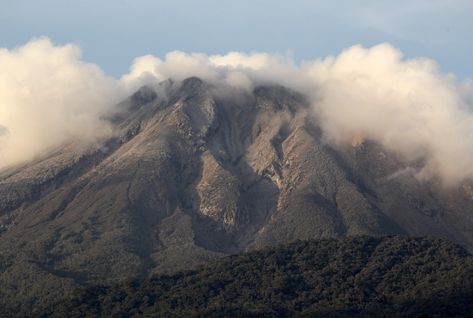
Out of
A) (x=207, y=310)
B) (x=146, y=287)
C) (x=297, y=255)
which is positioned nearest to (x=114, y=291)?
(x=146, y=287)

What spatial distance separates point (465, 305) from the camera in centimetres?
15800

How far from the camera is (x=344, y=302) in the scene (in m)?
171

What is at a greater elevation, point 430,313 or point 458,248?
point 458,248

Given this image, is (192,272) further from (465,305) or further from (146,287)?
(465,305)

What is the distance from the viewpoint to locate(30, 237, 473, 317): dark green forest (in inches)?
6550

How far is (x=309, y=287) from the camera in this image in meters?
181

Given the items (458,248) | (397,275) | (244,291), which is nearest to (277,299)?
(244,291)

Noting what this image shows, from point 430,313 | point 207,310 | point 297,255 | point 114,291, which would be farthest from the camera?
point 297,255

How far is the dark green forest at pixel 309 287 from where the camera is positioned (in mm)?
166375

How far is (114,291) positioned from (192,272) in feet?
51.2

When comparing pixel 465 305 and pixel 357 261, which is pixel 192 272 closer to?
pixel 357 261

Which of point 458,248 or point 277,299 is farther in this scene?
point 458,248

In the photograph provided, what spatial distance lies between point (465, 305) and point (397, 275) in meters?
25.3

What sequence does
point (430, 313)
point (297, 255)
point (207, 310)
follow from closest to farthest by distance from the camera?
point (430, 313) → point (207, 310) → point (297, 255)
